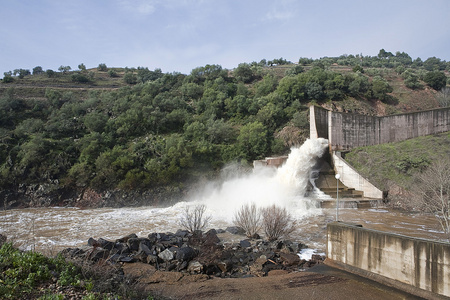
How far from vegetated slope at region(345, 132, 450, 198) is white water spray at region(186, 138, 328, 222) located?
463 cm

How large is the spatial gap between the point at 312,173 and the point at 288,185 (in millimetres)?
3350

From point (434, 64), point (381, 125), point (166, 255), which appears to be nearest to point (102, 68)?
point (381, 125)

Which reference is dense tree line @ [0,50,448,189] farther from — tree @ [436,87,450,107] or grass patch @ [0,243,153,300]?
grass patch @ [0,243,153,300]

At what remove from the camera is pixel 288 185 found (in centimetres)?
2969

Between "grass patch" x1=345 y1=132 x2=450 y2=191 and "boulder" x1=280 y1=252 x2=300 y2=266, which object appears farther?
"grass patch" x1=345 y1=132 x2=450 y2=191

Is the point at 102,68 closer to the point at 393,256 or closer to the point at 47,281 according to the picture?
the point at 47,281

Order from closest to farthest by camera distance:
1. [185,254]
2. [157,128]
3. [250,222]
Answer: [185,254], [250,222], [157,128]

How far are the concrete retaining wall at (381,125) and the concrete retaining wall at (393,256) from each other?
79.0ft

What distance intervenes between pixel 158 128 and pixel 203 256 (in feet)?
123

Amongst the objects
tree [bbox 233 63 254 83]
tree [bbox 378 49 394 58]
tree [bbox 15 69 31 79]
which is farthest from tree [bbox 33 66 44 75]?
tree [bbox 378 49 394 58]

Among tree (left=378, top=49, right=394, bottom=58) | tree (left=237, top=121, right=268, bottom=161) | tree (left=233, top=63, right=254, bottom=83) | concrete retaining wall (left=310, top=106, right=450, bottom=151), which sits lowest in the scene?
tree (left=237, top=121, right=268, bottom=161)

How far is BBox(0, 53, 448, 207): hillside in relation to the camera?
33656mm

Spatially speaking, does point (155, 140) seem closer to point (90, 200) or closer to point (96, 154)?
point (96, 154)

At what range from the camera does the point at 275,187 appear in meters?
29.7
